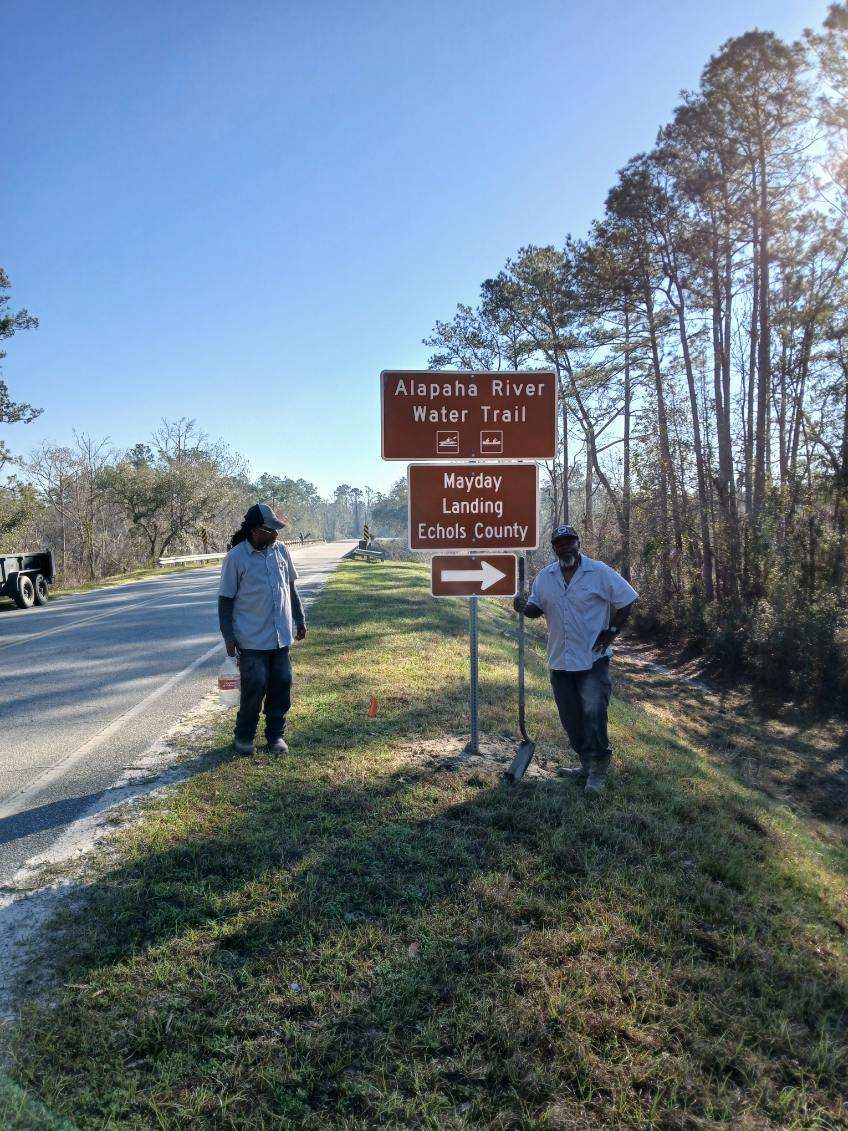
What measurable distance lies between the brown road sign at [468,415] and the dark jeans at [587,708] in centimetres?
172

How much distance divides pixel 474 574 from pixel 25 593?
14.5 m

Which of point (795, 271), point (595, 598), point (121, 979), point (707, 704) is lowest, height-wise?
point (707, 704)

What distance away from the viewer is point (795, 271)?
1608 centimetres

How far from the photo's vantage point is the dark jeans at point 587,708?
4.97 metres

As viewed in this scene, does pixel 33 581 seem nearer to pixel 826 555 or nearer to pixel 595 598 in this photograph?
pixel 595 598

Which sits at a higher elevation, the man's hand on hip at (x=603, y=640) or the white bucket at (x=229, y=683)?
the man's hand on hip at (x=603, y=640)

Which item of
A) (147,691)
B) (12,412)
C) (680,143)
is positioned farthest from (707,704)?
(12,412)

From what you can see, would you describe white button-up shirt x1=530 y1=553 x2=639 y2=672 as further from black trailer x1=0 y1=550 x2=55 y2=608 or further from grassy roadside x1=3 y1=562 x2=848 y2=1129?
black trailer x1=0 y1=550 x2=55 y2=608

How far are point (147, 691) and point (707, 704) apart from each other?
1146 cm

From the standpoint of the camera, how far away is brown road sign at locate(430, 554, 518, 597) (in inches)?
206

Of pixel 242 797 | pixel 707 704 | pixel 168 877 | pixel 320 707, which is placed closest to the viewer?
pixel 168 877

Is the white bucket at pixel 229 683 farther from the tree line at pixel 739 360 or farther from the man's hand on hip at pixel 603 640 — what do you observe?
the tree line at pixel 739 360

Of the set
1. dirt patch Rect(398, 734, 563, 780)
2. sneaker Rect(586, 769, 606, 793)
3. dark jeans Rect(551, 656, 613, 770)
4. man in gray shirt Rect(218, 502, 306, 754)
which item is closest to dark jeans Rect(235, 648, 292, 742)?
man in gray shirt Rect(218, 502, 306, 754)

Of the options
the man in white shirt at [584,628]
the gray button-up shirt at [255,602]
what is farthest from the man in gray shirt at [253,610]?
the man in white shirt at [584,628]
